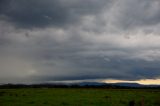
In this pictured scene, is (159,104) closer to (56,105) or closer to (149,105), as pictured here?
(149,105)

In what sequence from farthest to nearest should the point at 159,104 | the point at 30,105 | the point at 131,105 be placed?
the point at 159,104
the point at 30,105
the point at 131,105

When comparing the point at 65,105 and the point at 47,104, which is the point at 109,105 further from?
the point at 47,104

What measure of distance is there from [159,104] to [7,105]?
64.3 feet

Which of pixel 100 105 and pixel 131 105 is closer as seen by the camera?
pixel 131 105

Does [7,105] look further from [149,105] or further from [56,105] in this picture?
[149,105]

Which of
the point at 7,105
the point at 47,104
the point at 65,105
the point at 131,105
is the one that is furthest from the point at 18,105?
the point at 131,105

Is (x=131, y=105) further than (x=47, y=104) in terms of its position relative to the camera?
No

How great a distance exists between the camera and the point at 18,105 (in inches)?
1401

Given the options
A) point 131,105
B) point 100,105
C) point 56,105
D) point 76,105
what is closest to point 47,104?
point 56,105

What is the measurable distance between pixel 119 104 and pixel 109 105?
65.4 inches

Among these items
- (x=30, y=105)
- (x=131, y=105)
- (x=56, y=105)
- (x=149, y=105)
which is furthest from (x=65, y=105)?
(x=131, y=105)

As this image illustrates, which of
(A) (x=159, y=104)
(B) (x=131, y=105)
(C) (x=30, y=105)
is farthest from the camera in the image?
(A) (x=159, y=104)

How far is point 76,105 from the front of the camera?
Result: 35.2 m

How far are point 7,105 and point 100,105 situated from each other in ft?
37.6
